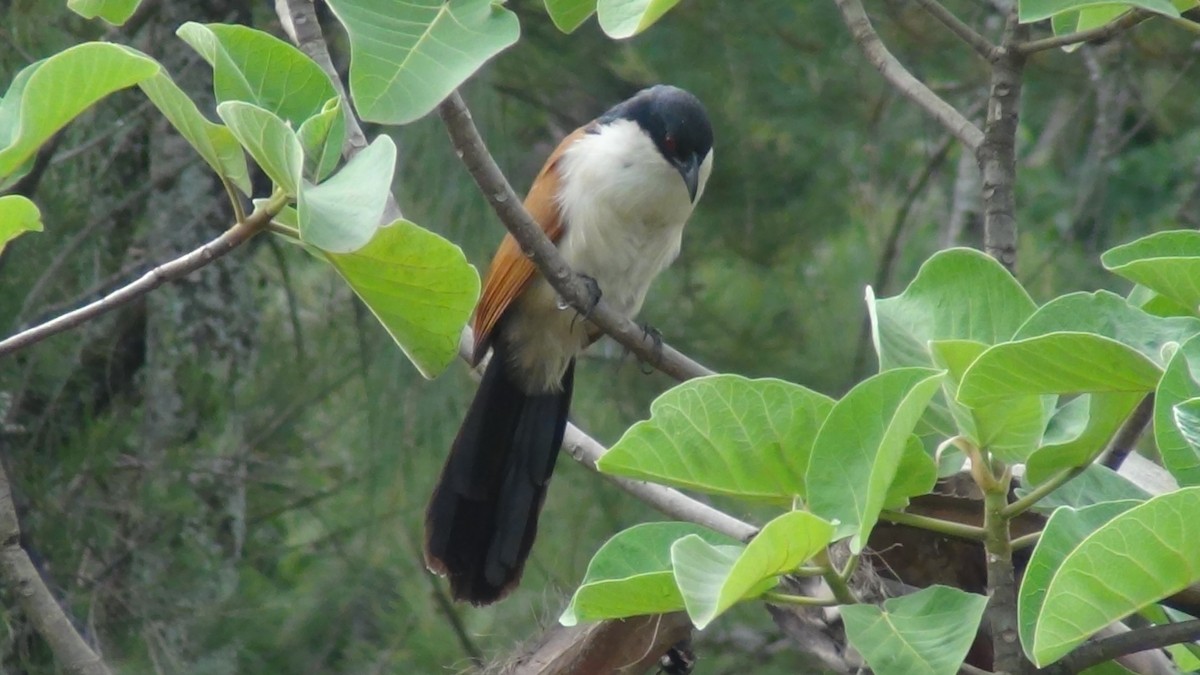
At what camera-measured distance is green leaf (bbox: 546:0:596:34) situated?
1382mm

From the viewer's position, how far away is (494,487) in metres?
2.69

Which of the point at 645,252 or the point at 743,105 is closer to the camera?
the point at 645,252

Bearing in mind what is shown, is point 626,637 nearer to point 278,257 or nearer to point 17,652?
point 17,652

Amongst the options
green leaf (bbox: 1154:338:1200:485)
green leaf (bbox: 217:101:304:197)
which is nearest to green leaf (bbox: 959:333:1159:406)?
green leaf (bbox: 1154:338:1200:485)

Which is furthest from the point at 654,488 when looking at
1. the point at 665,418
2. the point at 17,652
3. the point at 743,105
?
the point at 743,105

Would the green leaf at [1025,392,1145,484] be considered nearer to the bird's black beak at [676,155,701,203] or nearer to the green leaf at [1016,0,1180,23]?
the green leaf at [1016,0,1180,23]

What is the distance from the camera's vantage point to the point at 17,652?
260 centimetres

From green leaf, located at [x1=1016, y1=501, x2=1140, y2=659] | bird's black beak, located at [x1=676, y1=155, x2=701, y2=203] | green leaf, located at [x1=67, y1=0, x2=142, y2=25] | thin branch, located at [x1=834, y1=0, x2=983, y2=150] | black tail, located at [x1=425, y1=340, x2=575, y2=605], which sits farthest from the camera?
bird's black beak, located at [x1=676, y1=155, x2=701, y2=203]

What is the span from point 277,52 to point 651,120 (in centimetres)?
183

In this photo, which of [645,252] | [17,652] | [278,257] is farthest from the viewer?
[278,257]

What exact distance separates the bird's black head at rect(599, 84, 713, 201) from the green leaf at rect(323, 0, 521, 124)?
1697 millimetres

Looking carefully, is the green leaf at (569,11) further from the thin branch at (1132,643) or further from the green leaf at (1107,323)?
the thin branch at (1132,643)

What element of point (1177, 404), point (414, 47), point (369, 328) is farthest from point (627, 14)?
point (369, 328)

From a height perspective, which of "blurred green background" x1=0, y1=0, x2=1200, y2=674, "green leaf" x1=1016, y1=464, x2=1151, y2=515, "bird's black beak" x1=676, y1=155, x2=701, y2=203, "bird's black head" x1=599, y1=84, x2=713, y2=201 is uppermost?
"green leaf" x1=1016, y1=464, x2=1151, y2=515
